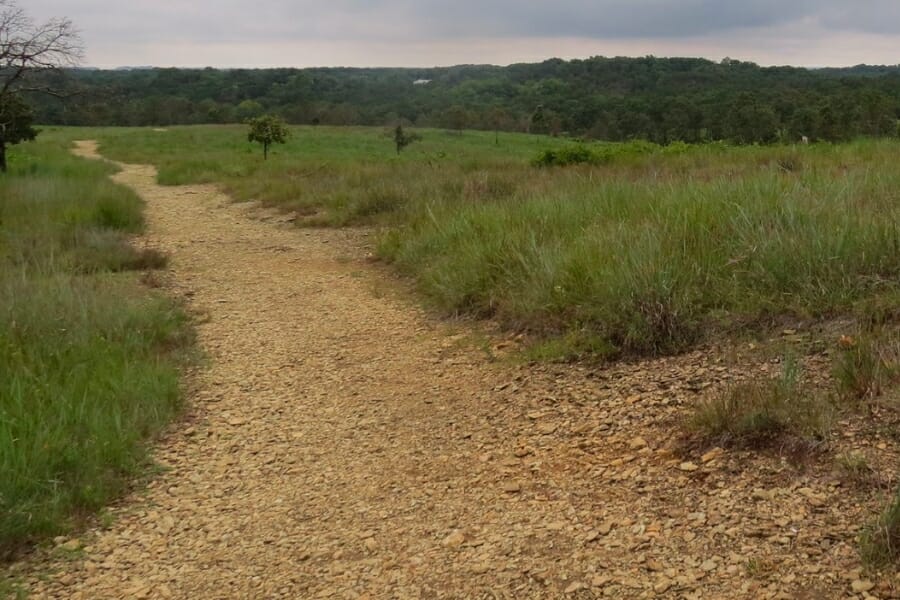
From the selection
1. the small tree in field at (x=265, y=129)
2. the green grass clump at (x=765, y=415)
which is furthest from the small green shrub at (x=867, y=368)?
the small tree in field at (x=265, y=129)

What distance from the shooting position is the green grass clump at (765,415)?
2.88m

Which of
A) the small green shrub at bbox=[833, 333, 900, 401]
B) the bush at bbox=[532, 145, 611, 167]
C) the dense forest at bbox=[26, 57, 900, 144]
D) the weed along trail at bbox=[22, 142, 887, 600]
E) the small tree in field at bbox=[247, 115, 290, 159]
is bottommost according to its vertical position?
the weed along trail at bbox=[22, 142, 887, 600]

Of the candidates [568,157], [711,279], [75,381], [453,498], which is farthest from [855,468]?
[568,157]

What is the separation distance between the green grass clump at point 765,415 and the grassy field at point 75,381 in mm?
2736

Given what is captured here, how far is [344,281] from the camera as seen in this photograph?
7.69 m

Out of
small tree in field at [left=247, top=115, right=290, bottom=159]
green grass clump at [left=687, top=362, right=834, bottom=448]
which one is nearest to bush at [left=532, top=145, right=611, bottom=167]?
green grass clump at [left=687, top=362, right=834, bottom=448]

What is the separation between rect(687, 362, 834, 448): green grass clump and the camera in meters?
2.88

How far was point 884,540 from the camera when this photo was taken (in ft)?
7.09

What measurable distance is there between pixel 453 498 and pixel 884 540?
165 centimetres

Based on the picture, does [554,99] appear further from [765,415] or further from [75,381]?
[765,415]

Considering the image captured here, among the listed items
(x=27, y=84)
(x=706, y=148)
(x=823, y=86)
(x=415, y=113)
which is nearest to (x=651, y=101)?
(x=823, y=86)

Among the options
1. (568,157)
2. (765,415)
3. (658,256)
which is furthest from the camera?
(568,157)

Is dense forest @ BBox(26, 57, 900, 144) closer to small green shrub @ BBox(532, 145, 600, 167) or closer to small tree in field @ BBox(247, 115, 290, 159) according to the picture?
small green shrub @ BBox(532, 145, 600, 167)

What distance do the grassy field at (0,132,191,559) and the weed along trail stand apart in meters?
0.19
